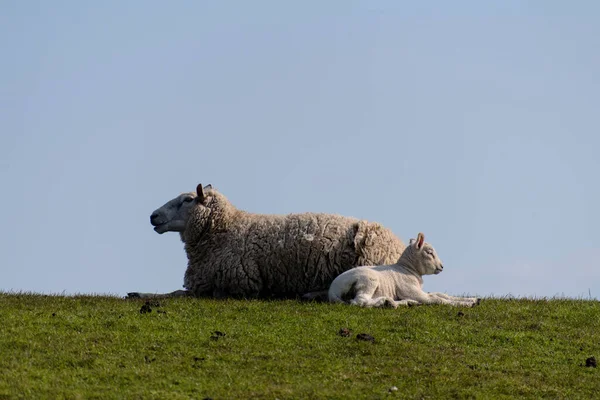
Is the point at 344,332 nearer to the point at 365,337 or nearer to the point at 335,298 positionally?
the point at 365,337

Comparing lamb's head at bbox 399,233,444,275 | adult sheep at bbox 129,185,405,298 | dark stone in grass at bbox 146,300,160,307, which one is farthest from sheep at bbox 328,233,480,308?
dark stone in grass at bbox 146,300,160,307

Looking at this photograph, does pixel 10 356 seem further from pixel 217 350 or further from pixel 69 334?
pixel 217 350

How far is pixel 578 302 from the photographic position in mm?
20672

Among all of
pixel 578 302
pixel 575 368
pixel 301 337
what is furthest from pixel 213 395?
pixel 578 302

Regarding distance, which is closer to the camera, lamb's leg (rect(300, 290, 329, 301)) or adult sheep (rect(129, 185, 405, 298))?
lamb's leg (rect(300, 290, 329, 301))

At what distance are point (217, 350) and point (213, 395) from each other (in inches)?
82.6

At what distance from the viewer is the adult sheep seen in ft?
66.7

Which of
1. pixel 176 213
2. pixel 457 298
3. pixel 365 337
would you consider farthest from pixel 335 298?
pixel 176 213

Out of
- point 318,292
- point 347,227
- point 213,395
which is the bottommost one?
point 213,395

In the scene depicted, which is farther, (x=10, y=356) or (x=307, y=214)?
(x=307, y=214)

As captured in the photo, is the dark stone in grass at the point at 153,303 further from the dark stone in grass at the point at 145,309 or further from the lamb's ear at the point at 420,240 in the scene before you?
the lamb's ear at the point at 420,240

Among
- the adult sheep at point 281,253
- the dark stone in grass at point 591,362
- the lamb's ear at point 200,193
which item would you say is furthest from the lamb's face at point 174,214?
the dark stone in grass at point 591,362

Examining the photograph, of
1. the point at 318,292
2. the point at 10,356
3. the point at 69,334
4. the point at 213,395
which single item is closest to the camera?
the point at 213,395

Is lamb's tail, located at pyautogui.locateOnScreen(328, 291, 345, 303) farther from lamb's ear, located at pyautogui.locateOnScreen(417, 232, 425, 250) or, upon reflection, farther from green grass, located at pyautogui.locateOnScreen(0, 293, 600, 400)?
lamb's ear, located at pyautogui.locateOnScreen(417, 232, 425, 250)
